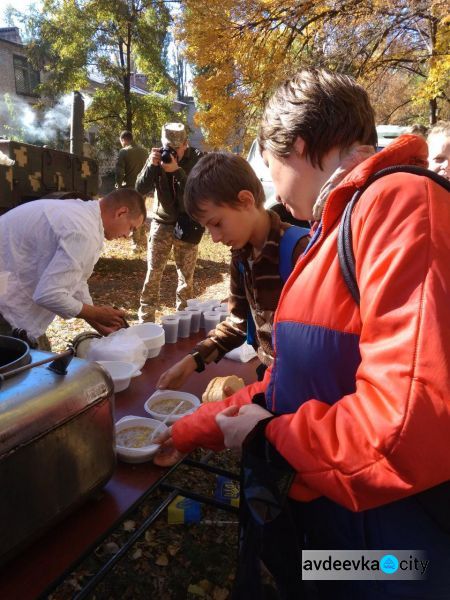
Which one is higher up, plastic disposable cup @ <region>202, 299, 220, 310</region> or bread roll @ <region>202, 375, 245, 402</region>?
plastic disposable cup @ <region>202, 299, 220, 310</region>

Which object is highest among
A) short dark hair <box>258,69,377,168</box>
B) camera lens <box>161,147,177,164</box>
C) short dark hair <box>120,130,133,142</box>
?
short dark hair <box>120,130,133,142</box>

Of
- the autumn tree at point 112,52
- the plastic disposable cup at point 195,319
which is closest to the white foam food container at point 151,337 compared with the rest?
the plastic disposable cup at point 195,319

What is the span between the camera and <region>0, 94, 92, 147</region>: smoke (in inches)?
622

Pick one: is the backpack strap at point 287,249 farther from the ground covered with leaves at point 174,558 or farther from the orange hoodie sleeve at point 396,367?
the ground covered with leaves at point 174,558

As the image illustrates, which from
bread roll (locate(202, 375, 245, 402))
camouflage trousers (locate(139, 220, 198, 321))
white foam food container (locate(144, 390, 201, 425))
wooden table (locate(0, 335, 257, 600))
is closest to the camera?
wooden table (locate(0, 335, 257, 600))

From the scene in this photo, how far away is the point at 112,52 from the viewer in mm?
12828

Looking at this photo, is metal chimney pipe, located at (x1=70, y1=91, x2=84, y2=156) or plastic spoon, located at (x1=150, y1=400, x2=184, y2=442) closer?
plastic spoon, located at (x1=150, y1=400, x2=184, y2=442)

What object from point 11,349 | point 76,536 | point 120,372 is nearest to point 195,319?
point 120,372

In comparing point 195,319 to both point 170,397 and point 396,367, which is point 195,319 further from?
point 396,367

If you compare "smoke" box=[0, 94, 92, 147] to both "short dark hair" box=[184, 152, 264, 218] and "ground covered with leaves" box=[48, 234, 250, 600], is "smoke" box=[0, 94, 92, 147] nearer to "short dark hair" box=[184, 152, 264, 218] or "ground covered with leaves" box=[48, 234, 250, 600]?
"short dark hair" box=[184, 152, 264, 218]

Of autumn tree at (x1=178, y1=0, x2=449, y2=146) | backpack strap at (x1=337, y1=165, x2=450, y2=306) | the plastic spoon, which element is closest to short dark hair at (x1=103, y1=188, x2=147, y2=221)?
the plastic spoon

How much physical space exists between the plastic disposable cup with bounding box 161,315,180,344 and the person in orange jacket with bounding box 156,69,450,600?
164 centimetres

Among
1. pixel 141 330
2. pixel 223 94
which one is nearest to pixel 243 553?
pixel 141 330

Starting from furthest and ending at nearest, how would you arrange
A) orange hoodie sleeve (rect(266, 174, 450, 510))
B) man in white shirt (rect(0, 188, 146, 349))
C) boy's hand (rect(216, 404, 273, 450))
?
man in white shirt (rect(0, 188, 146, 349)), boy's hand (rect(216, 404, 273, 450)), orange hoodie sleeve (rect(266, 174, 450, 510))
